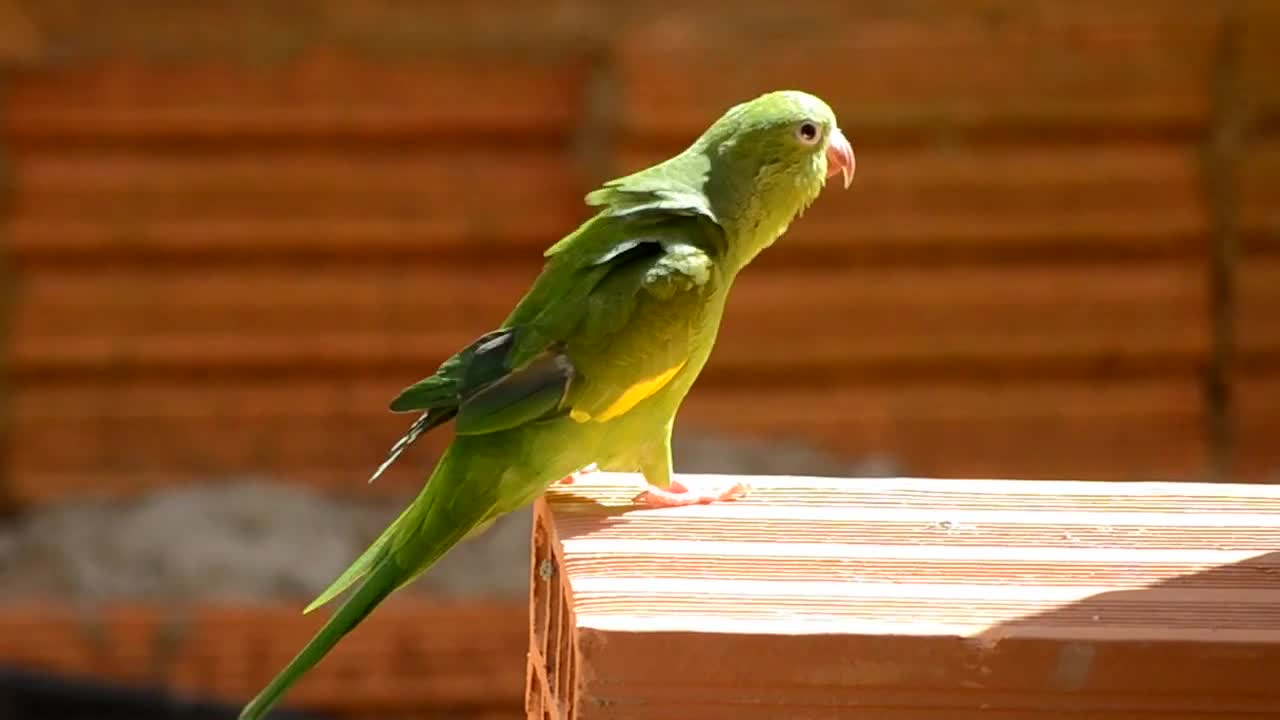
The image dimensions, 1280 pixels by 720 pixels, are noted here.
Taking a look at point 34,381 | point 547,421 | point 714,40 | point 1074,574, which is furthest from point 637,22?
point 1074,574

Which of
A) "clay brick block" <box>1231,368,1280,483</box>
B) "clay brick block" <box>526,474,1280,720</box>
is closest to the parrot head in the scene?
"clay brick block" <box>526,474,1280,720</box>

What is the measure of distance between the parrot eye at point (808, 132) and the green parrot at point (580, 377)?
0.16m

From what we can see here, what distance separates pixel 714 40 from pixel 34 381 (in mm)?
2633

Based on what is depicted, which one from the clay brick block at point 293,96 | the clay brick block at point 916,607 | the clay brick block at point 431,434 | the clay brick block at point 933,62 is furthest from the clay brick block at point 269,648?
the clay brick block at point 916,607

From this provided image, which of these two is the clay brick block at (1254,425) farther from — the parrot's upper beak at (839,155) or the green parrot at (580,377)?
the green parrot at (580,377)

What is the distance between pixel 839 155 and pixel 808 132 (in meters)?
0.10

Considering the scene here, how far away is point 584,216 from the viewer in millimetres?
6430

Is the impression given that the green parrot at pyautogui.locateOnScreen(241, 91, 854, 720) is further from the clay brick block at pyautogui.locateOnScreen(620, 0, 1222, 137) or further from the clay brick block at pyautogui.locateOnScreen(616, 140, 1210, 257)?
the clay brick block at pyautogui.locateOnScreen(616, 140, 1210, 257)

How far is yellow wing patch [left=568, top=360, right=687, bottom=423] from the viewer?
104 inches

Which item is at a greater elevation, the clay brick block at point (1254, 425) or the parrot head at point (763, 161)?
the parrot head at point (763, 161)

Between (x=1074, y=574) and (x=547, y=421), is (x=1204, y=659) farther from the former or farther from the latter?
(x=547, y=421)

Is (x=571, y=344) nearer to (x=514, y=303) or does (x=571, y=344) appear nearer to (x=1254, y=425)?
(x=514, y=303)

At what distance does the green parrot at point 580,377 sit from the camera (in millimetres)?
2553

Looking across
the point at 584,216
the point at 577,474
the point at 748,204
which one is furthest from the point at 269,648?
the point at 748,204
